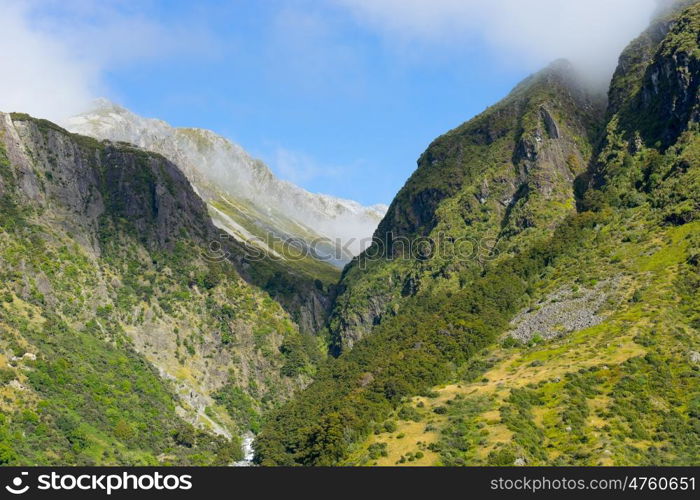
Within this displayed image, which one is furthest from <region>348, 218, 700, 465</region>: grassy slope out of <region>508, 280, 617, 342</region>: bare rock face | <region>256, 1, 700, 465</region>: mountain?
<region>508, 280, 617, 342</region>: bare rock face

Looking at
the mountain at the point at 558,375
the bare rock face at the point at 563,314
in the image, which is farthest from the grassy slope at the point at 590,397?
the bare rock face at the point at 563,314

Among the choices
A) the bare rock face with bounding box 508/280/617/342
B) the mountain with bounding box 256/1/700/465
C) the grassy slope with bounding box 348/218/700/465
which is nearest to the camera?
the grassy slope with bounding box 348/218/700/465

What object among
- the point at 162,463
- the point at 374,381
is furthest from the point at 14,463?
the point at 374,381

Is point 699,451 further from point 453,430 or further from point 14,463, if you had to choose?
point 14,463

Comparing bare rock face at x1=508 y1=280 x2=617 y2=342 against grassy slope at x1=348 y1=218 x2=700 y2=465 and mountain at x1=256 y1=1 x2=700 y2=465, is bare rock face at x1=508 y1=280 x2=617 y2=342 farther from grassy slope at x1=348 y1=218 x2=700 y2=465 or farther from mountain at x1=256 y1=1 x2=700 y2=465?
grassy slope at x1=348 y1=218 x2=700 y2=465

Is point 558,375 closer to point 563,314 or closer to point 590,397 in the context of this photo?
point 590,397

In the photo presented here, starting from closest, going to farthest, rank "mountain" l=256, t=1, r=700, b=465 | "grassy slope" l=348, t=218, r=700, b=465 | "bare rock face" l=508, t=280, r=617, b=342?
"grassy slope" l=348, t=218, r=700, b=465
"mountain" l=256, t=1, r=700, b=465
"bare rock face" l=508, t=280, r=617, b=342

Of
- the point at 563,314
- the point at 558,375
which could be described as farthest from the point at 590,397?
the point at 563,314

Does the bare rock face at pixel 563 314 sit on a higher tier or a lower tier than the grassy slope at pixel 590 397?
higher

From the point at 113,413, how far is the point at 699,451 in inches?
4861

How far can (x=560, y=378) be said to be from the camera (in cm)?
14250

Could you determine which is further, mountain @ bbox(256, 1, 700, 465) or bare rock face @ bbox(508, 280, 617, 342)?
bare rock face @ bbox(508, 280, 617, 342)

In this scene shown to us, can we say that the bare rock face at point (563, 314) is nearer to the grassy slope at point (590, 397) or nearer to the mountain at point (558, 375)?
the mountain at point (558, 375)
